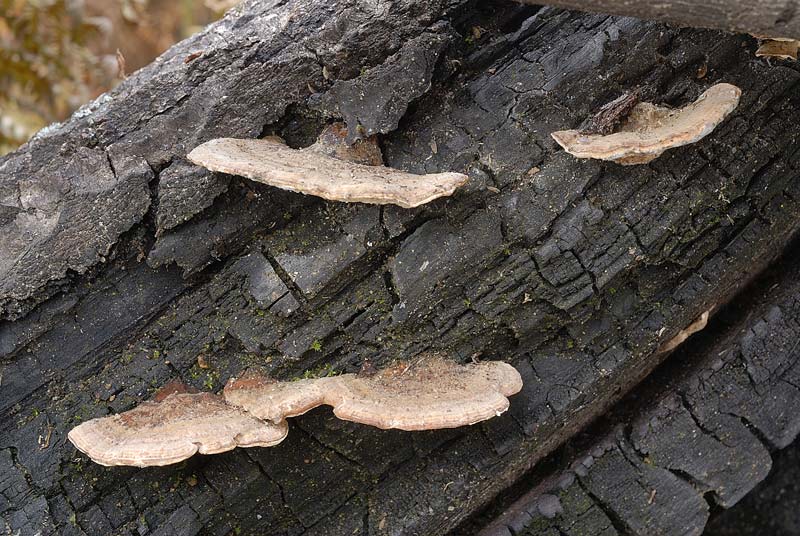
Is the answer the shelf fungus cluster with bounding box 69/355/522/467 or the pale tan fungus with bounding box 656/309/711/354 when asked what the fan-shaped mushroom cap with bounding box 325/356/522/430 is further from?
the pale tan fungus with bounding box 656/309/711/354

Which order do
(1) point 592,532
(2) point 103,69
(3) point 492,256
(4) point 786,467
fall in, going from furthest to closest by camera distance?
(2) point 103,69
(4) point 786,467
(1) point 592,532
(3) point 492,256

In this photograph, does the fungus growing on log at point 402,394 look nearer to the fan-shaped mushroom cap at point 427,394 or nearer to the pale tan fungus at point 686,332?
the fan-shaped mushroom cap at point 427,394

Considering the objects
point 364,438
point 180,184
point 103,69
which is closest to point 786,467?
point 364,438

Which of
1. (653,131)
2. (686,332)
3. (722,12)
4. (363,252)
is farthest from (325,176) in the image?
(686,332)

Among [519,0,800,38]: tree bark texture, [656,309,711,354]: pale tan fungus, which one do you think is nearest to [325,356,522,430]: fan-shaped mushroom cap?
[656,309,711,354]: pale tan fungus

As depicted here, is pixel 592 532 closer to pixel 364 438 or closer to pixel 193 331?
pixel 364 438

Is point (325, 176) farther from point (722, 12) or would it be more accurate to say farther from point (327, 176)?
point (722, 12)

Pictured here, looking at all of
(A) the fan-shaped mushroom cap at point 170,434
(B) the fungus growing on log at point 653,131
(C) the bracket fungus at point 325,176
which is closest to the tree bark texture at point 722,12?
(B) the fungus growing on log at point 653,131

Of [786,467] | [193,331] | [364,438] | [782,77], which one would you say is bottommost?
[786,467]
